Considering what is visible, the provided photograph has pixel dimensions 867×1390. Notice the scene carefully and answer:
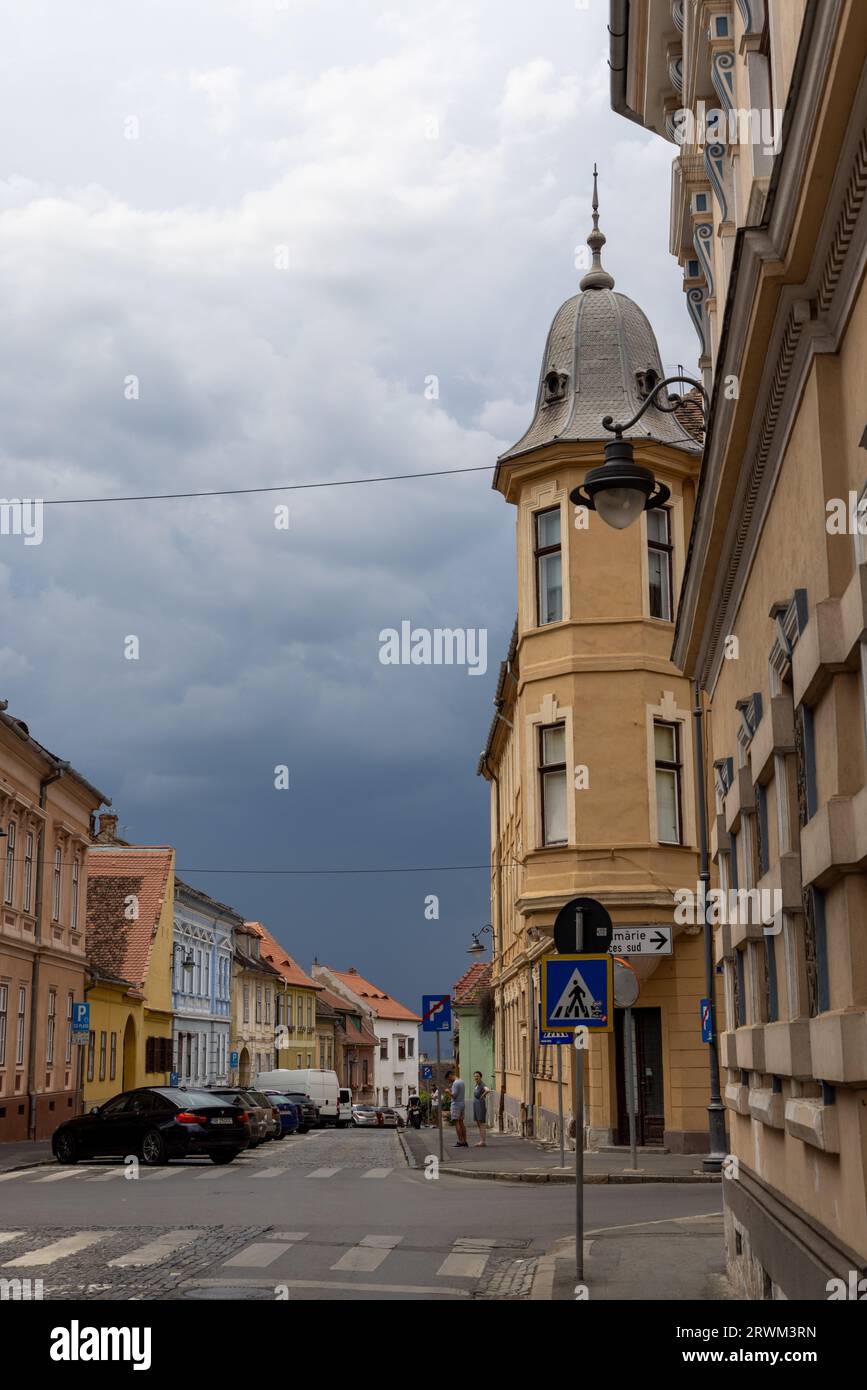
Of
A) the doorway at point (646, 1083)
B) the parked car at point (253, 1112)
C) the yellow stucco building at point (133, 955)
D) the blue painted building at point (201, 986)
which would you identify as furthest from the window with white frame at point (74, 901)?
the doorway at point (646, 1083)

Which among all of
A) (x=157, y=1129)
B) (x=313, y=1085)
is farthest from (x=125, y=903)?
(x=157, y=1129)

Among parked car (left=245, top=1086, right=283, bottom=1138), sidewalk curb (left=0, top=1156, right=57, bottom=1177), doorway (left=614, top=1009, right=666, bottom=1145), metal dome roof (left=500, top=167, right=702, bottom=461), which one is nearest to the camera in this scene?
sidewalk curb (left=0, top=1156, right=57, bottom=1177)

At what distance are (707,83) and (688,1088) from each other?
20.3 metres

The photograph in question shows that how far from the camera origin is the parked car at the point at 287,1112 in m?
46.0

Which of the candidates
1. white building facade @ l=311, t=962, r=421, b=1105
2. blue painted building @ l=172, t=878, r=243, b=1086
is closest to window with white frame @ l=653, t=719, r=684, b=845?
blue painted building @ l=172, t=878, r=243, b=1086

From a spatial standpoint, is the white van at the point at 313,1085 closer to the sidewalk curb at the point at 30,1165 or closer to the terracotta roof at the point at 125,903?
the terracotta roof at the point at 125,903

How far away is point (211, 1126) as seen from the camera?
28016 millimetres

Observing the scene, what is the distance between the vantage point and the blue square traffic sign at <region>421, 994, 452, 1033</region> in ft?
96.0

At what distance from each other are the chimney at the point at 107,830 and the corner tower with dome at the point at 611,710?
45005 millimetres

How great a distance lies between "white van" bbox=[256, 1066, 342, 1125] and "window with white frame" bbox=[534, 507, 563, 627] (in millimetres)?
37188

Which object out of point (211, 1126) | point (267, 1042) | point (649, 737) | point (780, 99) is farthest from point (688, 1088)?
point (267, 1042)

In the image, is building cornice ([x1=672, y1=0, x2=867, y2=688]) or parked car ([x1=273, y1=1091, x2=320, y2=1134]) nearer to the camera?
building cornice ([x1=672, y1=0, x2=867, y2=688])

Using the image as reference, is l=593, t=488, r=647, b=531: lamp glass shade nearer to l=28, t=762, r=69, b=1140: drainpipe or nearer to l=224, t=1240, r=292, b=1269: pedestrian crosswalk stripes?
l=224, t=1240, r=292, b=1269: pedestrian crosswalk stripes
